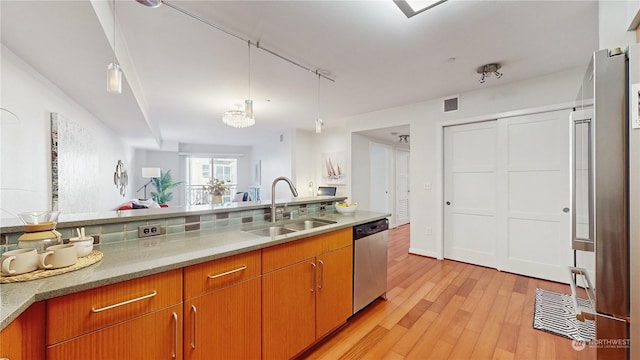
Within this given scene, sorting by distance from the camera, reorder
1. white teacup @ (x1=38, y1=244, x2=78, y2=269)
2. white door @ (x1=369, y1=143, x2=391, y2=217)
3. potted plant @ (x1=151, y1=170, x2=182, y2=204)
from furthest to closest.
Result: potted plant @ (x1=151, y1=170, x2=182, y2=204) < white door @ (x1=369, y1=143, x2=391, y2=217) < white teacup @ (x1=38, y1=244, x2=78, y2=269)

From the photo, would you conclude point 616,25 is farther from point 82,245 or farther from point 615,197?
point 82,245

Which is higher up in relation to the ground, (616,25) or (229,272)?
(616,25)

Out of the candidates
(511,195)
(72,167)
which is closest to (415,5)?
(511,195)

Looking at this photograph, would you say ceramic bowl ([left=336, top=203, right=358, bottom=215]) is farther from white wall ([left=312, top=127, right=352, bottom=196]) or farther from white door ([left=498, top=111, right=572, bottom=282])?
white wall ([left=312, top=127, right=352, bottom=196])

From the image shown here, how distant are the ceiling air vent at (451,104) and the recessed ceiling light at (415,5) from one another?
2.26 meters

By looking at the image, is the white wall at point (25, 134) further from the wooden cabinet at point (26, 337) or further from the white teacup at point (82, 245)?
the wooden cabinet at point (26, 337)

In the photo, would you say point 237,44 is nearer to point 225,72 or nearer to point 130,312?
point 225,72

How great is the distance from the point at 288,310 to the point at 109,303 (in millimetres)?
927

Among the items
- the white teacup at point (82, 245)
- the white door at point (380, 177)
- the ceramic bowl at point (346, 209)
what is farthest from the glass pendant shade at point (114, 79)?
the white door at point (380, 177)

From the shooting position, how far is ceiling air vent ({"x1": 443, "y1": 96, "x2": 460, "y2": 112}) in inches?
139

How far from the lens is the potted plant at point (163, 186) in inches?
284

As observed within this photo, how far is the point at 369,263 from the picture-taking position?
221 centimetres

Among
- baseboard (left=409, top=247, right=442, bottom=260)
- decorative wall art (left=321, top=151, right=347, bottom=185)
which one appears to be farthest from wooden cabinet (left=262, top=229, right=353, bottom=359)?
decorative wall art (left=321, top=151, right=347, bottom=185)

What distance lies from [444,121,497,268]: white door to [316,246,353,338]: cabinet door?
94.4 inches
